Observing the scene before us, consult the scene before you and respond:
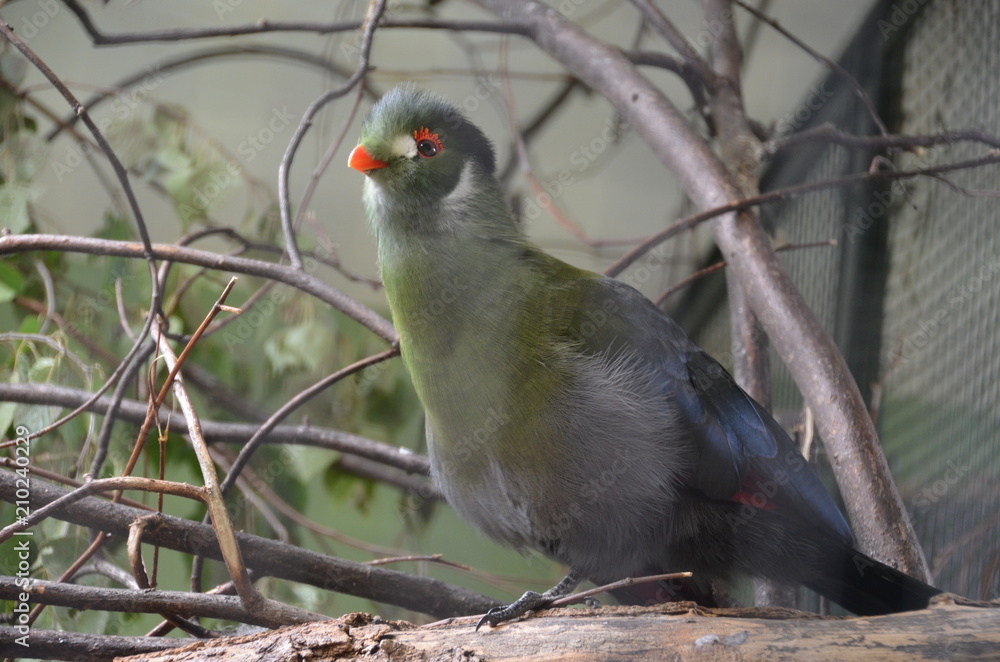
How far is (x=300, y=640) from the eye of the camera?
32.2 inches

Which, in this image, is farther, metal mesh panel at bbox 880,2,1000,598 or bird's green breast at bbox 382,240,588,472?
metal mesh panel at bbox 880,2,1000,598

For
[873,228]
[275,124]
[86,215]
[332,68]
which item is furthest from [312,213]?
[873,228]

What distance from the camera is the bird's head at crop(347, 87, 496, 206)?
1204mm

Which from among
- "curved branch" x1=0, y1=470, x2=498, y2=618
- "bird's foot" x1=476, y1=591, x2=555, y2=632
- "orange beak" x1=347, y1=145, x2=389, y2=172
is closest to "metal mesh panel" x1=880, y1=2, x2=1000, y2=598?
"bird's foot" x1=476, y1=591, x2=555, y2=632

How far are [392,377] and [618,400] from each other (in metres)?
1.08

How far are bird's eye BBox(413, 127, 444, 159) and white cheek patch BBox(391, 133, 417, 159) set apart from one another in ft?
0.04

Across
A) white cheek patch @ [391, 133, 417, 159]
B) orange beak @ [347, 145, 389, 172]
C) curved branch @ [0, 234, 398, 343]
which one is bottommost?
curved branch @ [0, 234, 398, 343]

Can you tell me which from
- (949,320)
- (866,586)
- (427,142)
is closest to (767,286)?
(949,320)

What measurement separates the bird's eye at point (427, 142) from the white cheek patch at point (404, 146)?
0.04 feet

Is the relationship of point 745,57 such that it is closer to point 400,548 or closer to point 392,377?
point 392,377

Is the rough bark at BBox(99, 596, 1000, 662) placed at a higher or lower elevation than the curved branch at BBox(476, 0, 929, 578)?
lower

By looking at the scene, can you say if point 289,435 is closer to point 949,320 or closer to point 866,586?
point 866,586

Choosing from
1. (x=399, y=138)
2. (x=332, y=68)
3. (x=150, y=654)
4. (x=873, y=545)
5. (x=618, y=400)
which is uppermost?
(x=332, y=68)

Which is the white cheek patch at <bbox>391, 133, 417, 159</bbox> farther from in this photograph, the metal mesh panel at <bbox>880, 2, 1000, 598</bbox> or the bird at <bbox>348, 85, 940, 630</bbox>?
the metal mesh panel at <bbox>880, 2, 1000, 598</bbox>
